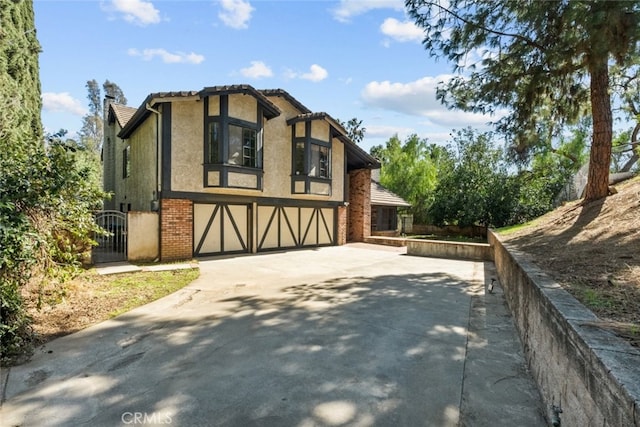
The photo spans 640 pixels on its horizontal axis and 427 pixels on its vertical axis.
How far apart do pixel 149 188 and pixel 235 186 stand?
3.18 meters

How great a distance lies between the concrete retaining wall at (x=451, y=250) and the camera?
12984mm

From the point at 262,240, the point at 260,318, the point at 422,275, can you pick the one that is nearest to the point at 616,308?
the point at 260,318

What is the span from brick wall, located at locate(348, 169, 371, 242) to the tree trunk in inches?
454

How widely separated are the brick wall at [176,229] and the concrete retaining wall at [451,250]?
29.4ft

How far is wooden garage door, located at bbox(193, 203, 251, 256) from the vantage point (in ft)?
41.7

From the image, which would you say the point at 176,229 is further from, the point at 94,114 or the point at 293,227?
the point at 94,114

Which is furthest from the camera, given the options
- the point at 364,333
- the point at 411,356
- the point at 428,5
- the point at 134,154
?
the point at 134,154

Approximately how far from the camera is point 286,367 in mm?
3803

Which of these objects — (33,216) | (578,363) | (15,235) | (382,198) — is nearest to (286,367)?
(578,363)

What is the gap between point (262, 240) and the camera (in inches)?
586

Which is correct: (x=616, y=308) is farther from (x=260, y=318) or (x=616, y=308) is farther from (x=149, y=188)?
(x=149, y=188)

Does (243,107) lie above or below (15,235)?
above

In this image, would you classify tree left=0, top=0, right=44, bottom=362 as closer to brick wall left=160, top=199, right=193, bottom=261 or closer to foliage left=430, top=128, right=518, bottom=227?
brick wall left=160, top=199, right=193, bottom=261

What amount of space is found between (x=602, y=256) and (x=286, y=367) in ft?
15.5
